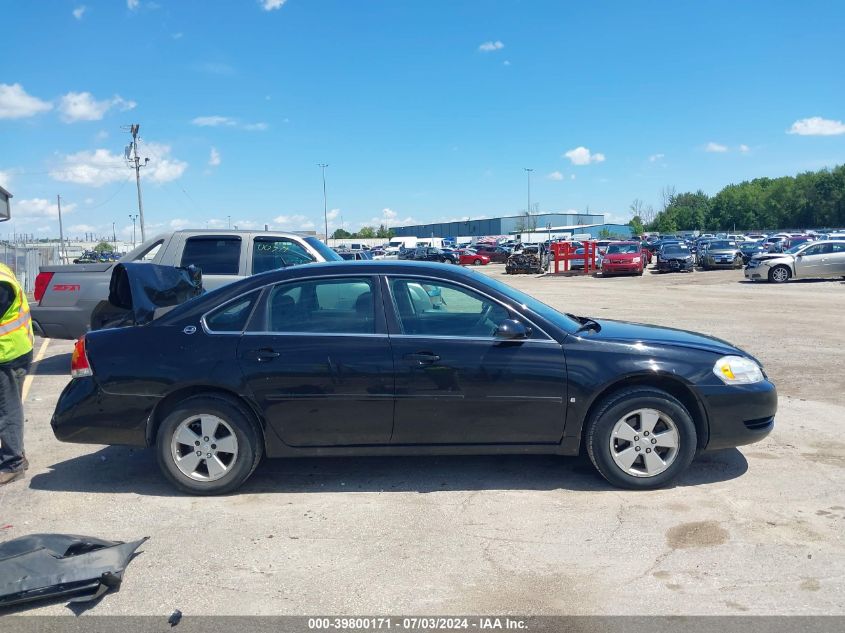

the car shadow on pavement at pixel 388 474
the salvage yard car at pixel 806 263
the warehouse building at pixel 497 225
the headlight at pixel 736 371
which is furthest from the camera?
the warehouse building at pixel 497 225

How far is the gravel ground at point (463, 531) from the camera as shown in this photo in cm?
355

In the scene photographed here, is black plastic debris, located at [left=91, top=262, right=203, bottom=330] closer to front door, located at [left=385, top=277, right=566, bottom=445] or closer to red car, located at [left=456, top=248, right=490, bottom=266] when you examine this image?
front door, located at [left=385, top=277, right=566, bottom=445]

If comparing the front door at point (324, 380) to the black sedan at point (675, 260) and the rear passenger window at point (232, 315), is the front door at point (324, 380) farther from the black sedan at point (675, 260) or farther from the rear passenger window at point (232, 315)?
the black sedan at point (675, 260)

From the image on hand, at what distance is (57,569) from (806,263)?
A: 2769 centimetres

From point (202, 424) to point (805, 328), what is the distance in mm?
11947

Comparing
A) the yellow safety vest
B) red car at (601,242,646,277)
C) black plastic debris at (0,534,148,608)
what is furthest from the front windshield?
black plastic debris at (0,534,148,608)

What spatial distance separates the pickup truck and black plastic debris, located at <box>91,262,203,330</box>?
2.91 metres

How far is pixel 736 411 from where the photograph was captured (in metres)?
4.93

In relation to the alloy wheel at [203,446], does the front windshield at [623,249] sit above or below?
above

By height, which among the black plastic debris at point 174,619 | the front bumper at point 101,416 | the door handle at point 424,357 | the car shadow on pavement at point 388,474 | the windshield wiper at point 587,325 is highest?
the windshield wiper at point 587,325

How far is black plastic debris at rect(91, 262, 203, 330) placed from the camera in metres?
5.37

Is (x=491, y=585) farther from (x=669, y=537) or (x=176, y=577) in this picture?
(x=176, y=577)

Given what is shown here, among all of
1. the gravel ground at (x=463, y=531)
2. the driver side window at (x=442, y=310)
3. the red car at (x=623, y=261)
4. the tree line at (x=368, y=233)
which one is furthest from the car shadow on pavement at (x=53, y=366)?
the tree line at (x=368, y=233)

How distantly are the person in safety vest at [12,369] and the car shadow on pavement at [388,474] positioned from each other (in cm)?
24
